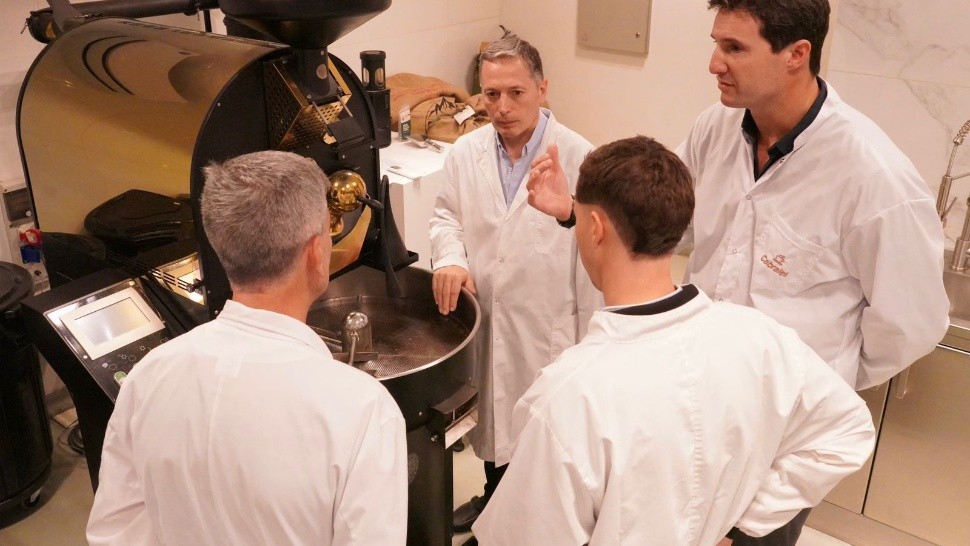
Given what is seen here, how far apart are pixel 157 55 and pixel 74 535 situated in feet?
5.72

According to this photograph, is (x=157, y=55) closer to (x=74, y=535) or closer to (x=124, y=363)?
(x=124, y=363)

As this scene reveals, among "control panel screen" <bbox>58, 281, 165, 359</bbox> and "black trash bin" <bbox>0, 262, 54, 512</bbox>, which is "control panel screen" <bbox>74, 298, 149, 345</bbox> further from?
"black trash bin" <bbox>0, 262, 54, 512</bbox>

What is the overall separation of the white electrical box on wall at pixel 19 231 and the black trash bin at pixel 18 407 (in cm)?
A: 20

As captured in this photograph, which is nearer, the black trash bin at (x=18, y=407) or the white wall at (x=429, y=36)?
the black trash bin at (x=18, y=407)

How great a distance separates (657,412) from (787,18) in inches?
39.0

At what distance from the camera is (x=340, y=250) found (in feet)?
6.51

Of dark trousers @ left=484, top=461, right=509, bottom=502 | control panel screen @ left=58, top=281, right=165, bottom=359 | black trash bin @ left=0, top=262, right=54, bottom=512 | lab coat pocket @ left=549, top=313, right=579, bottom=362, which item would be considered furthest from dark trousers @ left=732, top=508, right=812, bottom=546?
black trash bin @ left=0, top=262, right=54, bottom=512

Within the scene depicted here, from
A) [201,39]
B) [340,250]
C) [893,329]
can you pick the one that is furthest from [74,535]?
[893,329]

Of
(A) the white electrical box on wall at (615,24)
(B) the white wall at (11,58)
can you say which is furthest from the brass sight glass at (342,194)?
(A) the white electrical box on wall at (615,24)

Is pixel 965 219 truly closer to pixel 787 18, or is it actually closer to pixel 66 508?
pixel 787 18

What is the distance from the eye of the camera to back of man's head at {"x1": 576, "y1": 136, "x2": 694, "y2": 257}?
139 centimetres

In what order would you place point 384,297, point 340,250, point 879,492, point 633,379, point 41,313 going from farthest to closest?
point 879,492 → point 384,297 → point 340,250 → point 41,313 → point 633,379

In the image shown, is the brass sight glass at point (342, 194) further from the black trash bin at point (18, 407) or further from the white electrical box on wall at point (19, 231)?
the white electrical box on wall at point (19, 231)

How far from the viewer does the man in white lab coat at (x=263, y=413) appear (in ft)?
4.17
